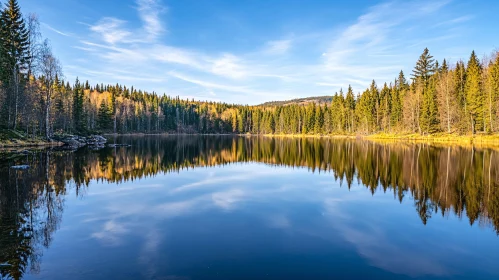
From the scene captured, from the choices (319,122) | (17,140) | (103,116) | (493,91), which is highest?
(493,91)

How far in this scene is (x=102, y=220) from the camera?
1103cm

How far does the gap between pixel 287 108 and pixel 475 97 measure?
9339cm

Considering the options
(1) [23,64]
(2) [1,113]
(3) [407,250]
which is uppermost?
(1) [23,64]

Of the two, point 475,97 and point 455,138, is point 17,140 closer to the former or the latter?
point 455,138

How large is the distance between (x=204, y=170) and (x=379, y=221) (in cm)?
1677

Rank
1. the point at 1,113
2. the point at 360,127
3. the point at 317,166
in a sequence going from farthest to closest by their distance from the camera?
the point at 360,127
the point at 1,113
the point at 317,166

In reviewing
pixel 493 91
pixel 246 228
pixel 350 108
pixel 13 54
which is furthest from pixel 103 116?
pixel 246 228

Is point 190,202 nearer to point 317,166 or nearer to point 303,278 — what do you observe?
point 303,278

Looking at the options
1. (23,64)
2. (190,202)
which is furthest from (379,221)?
(23,64)

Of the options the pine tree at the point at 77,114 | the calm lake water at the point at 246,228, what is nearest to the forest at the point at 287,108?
the pine tree at the point at 77,114

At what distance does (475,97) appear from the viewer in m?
56.9

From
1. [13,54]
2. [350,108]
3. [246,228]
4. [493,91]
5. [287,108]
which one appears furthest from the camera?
[287,108]

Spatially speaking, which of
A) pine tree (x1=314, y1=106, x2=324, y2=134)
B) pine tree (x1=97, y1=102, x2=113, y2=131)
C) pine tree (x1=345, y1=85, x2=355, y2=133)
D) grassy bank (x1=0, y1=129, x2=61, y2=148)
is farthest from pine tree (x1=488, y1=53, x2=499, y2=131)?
pine tree (x1=97, y1=102, x2=113, y2=131)

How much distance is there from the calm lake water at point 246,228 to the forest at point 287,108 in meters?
32.8
